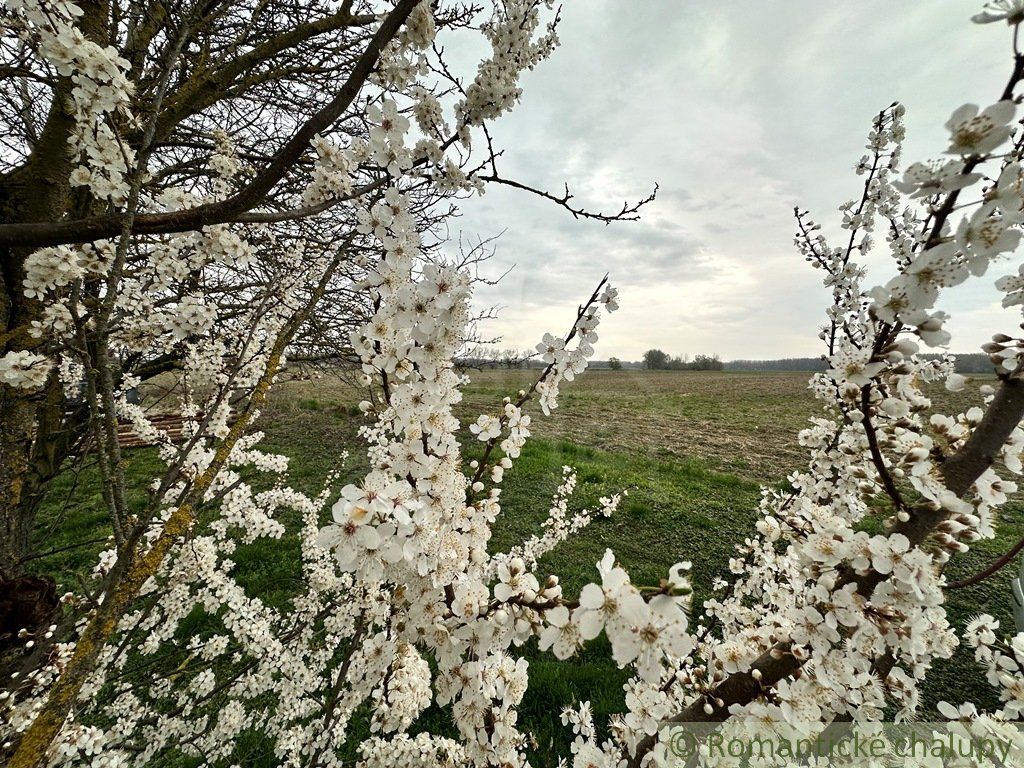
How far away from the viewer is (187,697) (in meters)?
3.05

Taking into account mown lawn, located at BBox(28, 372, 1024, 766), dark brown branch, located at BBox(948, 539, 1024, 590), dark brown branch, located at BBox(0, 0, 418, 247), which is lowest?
mown lawn, located at BBox(28, 372, 1024, 766)

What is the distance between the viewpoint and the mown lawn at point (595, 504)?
3.58 metres

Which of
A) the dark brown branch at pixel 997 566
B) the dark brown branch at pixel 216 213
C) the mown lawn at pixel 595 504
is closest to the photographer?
the dark brown branch at pixel 997 566

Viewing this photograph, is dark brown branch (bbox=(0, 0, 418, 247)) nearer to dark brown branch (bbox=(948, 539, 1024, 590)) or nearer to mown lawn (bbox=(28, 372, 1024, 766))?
mown lawn (bbox=(28, 372, 1024, 766))

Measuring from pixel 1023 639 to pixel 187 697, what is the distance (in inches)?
199

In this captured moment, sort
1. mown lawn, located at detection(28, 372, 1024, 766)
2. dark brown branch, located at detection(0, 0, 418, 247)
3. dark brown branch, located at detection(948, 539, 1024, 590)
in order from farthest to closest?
mown lawn, located at detection(28, 372, 1024, 766)
dark brown branch, located at detection(0, 0, 418, 247)
dark brown branch, located at detection(948, 539, 1024, 590)

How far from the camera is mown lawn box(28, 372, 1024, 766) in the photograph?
11.8 feet

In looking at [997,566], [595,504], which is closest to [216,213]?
[997,566]

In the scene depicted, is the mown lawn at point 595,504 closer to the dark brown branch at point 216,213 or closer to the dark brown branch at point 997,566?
the dark brown branch at point 216,213

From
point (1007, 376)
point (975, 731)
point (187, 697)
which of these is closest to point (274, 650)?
point (187, 697)

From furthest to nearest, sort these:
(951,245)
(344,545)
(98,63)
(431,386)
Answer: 1. (98,63)
2. (431,386)
3. (344,545)
4. (951,245)

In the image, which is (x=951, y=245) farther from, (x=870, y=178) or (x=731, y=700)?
(x=870, y=178)

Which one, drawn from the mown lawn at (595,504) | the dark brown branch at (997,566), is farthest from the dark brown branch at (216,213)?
the dark brown branch at (997,566)

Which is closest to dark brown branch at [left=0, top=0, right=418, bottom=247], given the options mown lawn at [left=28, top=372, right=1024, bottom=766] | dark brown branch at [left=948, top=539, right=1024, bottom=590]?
mown lawn at [left=28, top=372, right=1024, bottom=766]
